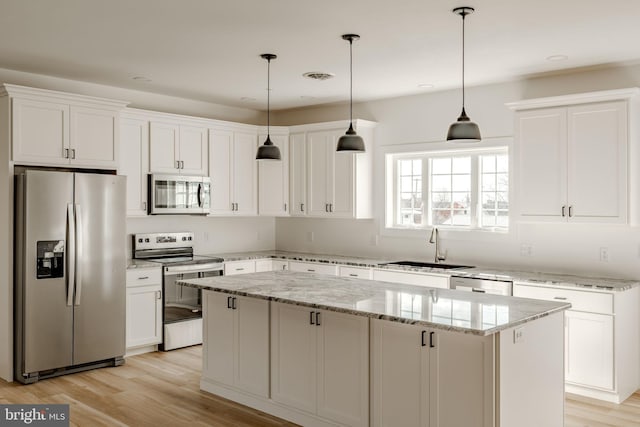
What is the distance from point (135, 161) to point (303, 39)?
2.46m

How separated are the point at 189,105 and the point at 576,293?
4.49 metres

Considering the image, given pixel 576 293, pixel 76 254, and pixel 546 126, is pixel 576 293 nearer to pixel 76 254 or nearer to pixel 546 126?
pixel 546 126

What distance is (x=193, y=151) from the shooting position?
243 inches

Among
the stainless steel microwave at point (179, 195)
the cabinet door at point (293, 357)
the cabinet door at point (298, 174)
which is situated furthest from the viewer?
the cabinet door at point (298, 174)

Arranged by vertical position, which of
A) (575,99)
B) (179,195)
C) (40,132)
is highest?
(575,99)

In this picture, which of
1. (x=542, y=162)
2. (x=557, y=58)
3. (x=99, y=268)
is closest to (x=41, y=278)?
(x=99, y=268)

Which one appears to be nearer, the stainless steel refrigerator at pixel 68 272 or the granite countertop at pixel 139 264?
the stainless steel refrigerator at pixel 68 272

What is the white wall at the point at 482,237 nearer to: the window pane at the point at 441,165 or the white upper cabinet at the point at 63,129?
the window pane at the point at 441,165

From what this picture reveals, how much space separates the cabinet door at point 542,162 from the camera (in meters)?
4.76

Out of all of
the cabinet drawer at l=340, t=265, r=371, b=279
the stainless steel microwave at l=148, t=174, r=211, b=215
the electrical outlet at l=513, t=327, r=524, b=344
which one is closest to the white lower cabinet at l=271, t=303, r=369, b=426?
the electrical outlet at l=513, t=327, r=524, b=344

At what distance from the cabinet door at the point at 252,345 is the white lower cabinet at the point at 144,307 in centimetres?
169

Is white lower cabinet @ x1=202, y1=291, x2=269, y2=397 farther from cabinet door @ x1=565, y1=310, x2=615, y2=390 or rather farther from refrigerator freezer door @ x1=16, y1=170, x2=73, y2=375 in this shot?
cabinet door @ x1=565, y1=310, x2=615, y2=390

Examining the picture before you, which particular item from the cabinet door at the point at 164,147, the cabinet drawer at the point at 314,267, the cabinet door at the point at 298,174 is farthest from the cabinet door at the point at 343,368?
the cabinet door at the point at 298,174

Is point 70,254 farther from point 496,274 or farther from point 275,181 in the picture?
point 496,274
